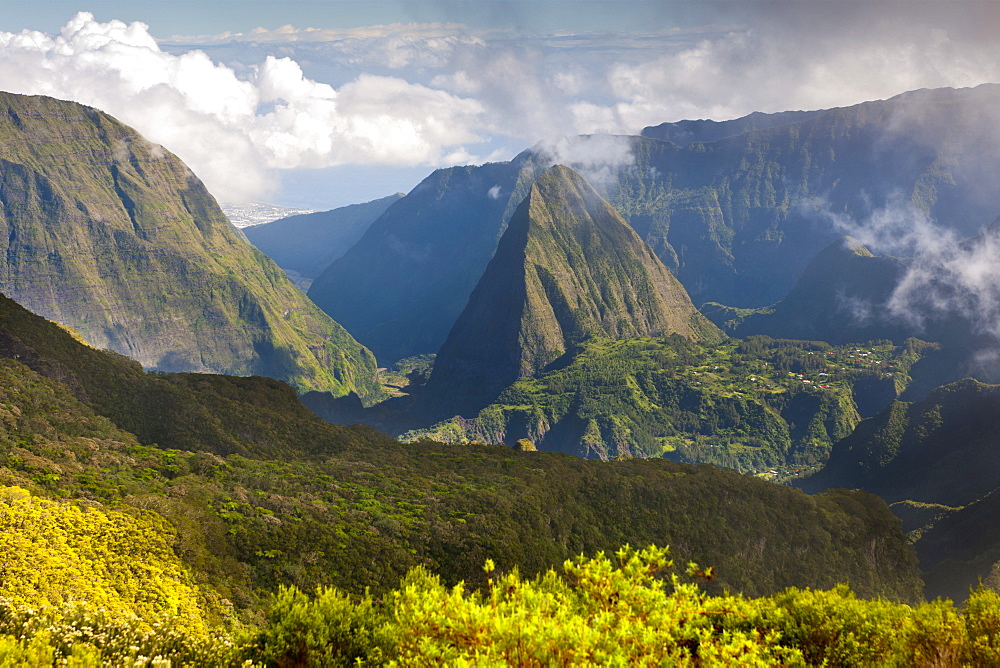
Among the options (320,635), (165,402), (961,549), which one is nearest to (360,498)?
(165,402)

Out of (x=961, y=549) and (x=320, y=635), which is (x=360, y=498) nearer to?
(x=320, y=635)

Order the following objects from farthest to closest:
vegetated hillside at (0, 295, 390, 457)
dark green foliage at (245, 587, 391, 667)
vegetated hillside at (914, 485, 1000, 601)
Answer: vegetated hillside at (914, 485, 1000, 601) < vegetated hillside at (0, 295, 390, 457) < dark green foliage at (245, 587, 391, 667)

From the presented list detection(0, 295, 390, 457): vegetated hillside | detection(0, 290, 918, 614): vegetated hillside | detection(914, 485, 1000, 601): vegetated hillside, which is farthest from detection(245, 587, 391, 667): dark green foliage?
detection(914, 485, 1000, 601): vegetated hillside

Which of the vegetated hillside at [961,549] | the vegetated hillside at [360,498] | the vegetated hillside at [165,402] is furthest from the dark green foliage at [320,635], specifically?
the vegetated hillside at [961,549]

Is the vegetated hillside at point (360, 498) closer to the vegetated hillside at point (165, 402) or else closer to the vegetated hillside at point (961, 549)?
the vegetated hillside at point (165, 402)

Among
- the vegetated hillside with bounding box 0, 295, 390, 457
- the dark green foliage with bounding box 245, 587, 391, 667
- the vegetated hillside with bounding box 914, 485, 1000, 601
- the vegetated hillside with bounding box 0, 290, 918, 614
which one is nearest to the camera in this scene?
the dark green foliage with bounding box 245, 587, 391, 667

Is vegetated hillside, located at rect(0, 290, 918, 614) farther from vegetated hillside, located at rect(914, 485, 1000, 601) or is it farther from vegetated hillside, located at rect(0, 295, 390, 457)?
vegetated hillside, located at rect(914, 485, 1000, 601)

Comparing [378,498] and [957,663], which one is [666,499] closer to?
[378,498]

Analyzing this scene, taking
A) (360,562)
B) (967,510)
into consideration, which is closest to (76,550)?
Result: (360,562)
